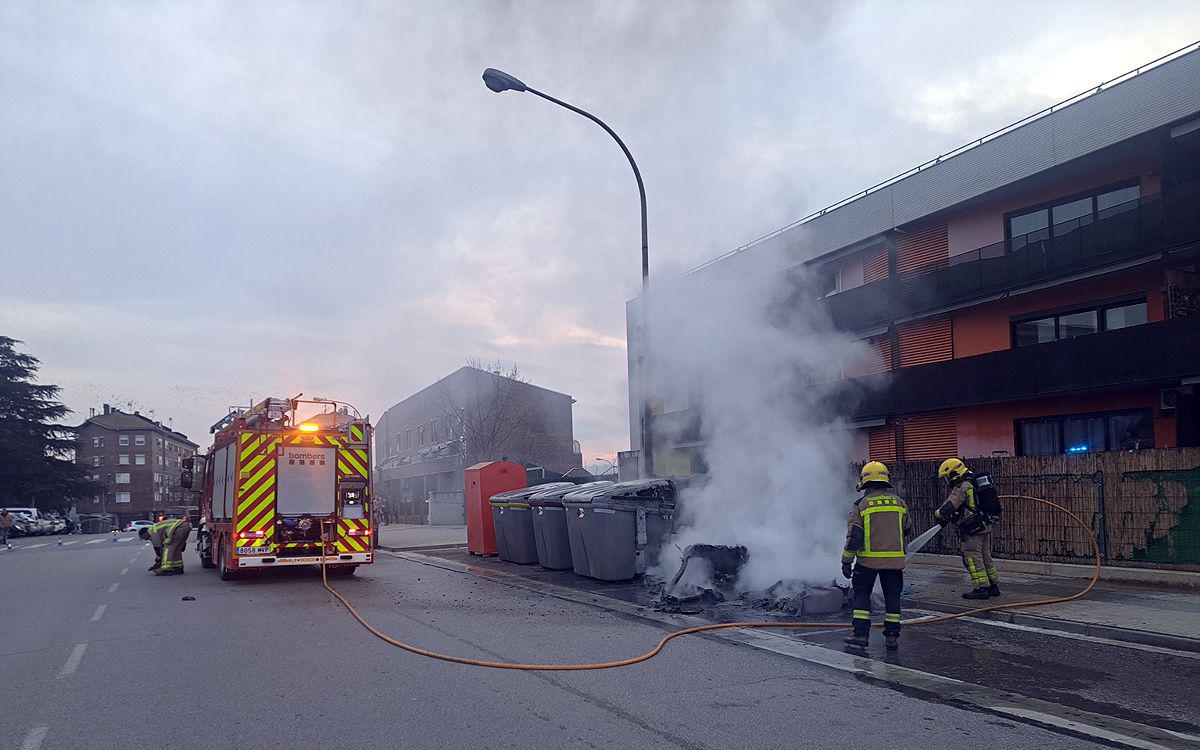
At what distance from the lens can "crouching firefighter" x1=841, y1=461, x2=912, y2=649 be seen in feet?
23.9

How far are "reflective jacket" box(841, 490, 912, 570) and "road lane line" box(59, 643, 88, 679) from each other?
22.1 feet

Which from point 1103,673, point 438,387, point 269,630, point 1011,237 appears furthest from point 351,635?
point 438,387

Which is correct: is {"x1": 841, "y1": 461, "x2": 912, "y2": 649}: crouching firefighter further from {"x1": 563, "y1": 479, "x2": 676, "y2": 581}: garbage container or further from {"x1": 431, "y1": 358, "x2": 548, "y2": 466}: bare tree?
{"x1": 431, "y1": 358, "x2": 548, "y2": 466}: bare tree

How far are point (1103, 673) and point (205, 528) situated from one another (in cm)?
1556

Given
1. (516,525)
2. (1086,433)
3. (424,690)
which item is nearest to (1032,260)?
(1086,433)

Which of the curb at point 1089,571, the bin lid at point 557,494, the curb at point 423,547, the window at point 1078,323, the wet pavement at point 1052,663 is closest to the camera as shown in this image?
the wet pavement at point 1052,663

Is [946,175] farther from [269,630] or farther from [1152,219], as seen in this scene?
[269,630]

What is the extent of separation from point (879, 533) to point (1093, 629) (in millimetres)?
2526

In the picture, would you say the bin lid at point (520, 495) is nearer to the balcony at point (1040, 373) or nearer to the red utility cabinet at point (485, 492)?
the red utility cabinet at point (485, 492)

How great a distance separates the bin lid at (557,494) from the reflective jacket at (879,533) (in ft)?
19.2

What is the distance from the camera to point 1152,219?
54.5 feet

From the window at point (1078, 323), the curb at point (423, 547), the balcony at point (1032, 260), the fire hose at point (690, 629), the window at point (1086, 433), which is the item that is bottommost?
the curb at point (423, 547)

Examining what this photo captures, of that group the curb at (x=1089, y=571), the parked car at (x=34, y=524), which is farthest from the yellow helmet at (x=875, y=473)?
the parked car at (x=34, y=524)

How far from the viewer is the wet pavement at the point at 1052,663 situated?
218 inches
